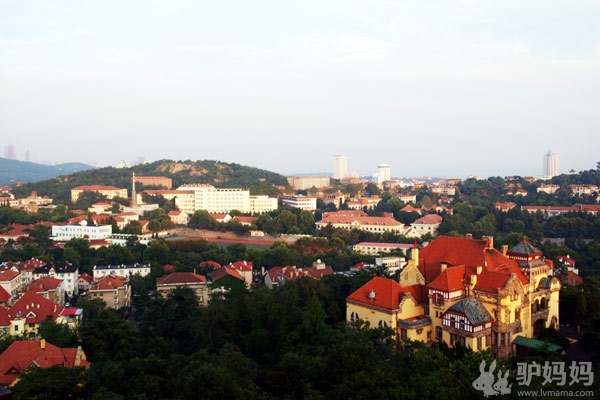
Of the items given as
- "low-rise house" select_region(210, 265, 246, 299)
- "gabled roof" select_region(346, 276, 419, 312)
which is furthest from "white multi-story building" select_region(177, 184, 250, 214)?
"gabled roof" select_region(346, 276, 419, 312)

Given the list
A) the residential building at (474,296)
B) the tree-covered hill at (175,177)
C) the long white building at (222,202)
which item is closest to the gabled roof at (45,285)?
the residential building at (474,296)

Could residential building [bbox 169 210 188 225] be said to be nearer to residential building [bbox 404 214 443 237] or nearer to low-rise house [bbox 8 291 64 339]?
residential building [bbox 404 214 443 237]

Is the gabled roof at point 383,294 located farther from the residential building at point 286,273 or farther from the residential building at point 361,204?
the residential building at point 361,204

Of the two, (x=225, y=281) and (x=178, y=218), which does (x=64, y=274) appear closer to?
(x=225, y=281)

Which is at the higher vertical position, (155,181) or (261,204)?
(155,181)

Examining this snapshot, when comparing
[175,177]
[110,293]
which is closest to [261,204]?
[175,177]
